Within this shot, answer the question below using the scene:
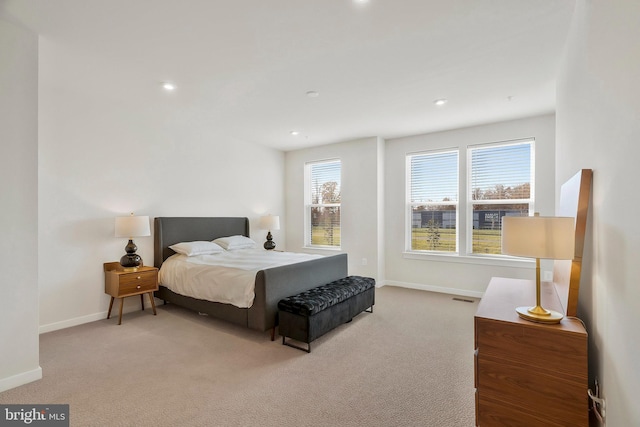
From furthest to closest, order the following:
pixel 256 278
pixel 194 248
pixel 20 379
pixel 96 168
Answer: pixel 194 248, pixel 96 168, pixel 256 278, pixel 20 379

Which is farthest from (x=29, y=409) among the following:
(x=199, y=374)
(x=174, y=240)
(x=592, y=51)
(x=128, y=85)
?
(x=592, y=51)

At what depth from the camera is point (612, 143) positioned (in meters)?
1.33

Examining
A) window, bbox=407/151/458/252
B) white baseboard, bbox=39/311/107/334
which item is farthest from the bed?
window, bbox=407/151/458/252

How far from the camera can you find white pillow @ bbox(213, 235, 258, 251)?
4738mm

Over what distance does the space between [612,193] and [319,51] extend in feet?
7.23

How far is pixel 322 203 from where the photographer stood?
241 inches

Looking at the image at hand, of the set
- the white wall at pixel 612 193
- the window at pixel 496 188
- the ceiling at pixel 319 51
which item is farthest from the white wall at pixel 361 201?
the white wall at pixel 612 193

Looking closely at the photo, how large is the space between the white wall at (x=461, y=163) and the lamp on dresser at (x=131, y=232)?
151 inches

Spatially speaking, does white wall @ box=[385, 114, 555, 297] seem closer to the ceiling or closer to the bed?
the ceiling

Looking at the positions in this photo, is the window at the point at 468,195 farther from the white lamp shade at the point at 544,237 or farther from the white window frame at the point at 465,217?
the white lamp shade at the point at 544,237

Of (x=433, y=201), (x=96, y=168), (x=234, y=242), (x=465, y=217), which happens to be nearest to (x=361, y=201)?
(x=433, y=201)

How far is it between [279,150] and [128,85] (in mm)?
3424

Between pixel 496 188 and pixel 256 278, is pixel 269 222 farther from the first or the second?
pixel 496 188

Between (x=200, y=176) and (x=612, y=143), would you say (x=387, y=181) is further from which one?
(x=612, y=143)
